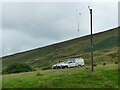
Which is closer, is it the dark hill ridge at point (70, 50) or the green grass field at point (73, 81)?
the green grass field at point (73, 81)

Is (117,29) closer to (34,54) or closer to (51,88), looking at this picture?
(34,54)

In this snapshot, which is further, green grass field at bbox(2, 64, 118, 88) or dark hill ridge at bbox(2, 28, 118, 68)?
dark hill ridge at bbox(2, 28, 118, 68)

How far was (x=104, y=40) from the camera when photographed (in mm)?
144625

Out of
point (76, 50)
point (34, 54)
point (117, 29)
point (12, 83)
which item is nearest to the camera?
point (12, 83)

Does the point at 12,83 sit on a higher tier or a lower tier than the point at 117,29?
lower

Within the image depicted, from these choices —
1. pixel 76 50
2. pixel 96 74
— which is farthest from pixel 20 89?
pixel 76 50

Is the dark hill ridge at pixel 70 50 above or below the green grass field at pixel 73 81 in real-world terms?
above

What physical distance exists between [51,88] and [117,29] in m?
113

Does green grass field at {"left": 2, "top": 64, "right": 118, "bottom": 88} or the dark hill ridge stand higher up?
the dark hill ridge

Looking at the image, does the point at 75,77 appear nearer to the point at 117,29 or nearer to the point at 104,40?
the point at 104,40

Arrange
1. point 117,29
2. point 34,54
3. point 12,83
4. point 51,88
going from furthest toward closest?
point 34,54
point 117,29
point 12,83
point 51,88

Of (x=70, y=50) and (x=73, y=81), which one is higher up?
(x=70, y=50)

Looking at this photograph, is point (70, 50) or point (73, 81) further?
point (70, 50)

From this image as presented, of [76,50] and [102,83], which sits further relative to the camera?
[76,50]
